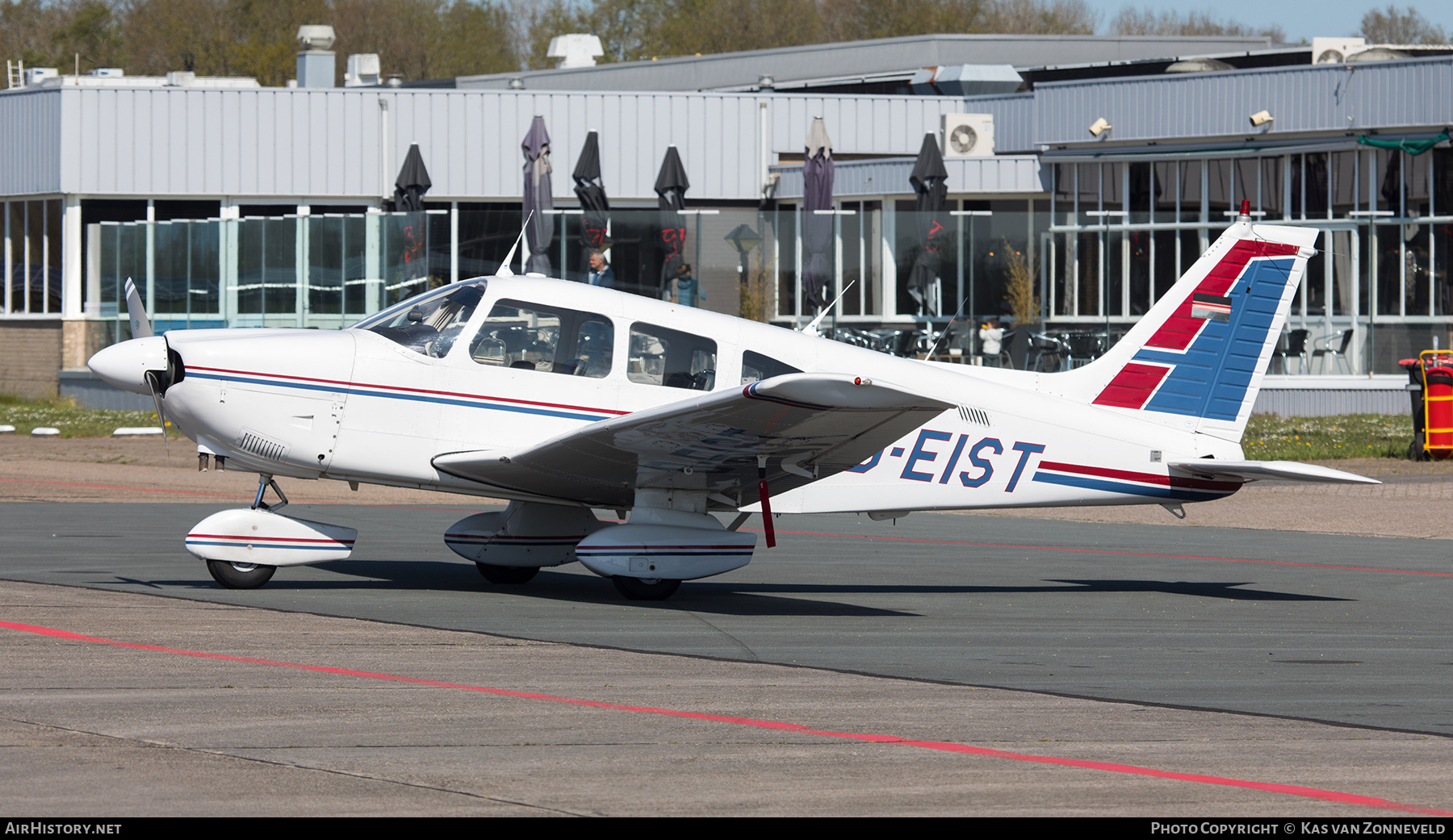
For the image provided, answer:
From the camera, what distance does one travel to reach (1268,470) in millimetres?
10844

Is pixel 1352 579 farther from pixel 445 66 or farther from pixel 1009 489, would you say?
pixel 445 66

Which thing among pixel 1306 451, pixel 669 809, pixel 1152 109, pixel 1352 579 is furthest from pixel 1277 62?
pixel 669 809

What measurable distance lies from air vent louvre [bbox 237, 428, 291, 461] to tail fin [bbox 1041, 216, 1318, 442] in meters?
5.40

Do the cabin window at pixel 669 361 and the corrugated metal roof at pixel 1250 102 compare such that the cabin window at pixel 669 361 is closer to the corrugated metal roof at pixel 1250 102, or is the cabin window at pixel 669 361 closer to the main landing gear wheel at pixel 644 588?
the main landing gear wheel at pixel 644 588

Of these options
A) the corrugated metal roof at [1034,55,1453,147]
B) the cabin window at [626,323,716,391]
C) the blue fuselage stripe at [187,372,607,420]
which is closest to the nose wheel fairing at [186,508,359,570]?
the blue fuselage stripe at [187,372,607,420]

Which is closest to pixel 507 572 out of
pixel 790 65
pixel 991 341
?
pixel 991 341

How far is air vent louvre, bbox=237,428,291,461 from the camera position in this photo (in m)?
10.7

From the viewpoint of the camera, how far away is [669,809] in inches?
219

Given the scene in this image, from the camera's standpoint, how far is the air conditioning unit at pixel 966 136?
39.2 metres

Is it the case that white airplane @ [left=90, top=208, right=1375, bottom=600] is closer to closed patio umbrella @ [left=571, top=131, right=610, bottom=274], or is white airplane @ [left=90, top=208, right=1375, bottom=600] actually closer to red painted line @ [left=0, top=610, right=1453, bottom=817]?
red painted line @ [left=0, top=610, right=1453, bottom=817]

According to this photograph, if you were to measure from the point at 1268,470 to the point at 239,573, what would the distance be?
6856 mm

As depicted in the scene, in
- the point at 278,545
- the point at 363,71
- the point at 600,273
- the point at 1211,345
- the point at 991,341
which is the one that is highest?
the point at 363,71

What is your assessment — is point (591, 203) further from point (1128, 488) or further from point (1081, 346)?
point (1128, 488)

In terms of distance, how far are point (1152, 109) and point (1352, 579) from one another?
69.3 feet
